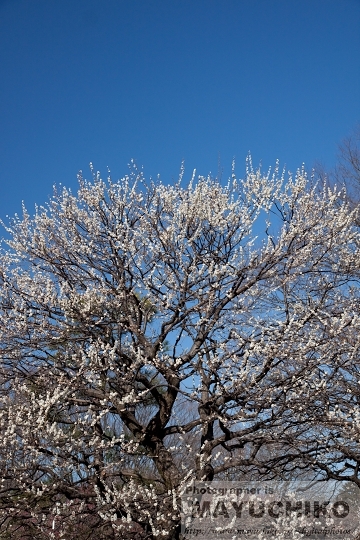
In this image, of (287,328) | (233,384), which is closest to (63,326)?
(233,384)

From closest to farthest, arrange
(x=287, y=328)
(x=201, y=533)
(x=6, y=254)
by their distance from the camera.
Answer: (x=201, y=533) < (x=287, y=328) < (x=6, y=254)

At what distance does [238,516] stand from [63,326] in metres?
2.78

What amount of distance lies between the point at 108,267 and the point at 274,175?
2.56 m

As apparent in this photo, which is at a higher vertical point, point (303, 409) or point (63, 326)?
point (63, 326)

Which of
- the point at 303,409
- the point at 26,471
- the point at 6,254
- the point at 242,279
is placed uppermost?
the point at 6,254

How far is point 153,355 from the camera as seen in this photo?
5852mm

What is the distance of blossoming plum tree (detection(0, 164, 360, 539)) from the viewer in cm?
520

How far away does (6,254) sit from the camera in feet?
22.8

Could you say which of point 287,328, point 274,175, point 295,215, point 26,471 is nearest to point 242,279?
point 287,328

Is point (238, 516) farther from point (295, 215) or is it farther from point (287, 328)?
point (295, 215)

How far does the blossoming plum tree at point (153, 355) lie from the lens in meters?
5.20

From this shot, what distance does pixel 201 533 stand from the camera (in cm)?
517

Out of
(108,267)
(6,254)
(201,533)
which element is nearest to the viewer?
(201,533)

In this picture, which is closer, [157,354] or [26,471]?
[26,471]
